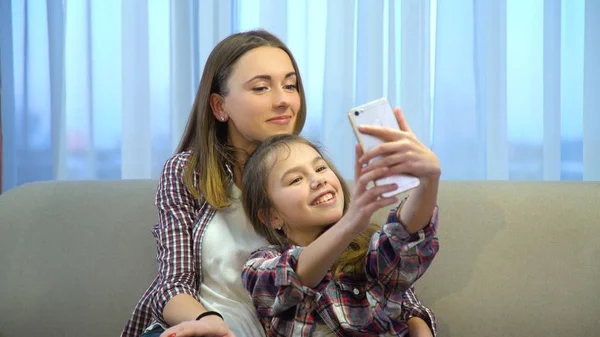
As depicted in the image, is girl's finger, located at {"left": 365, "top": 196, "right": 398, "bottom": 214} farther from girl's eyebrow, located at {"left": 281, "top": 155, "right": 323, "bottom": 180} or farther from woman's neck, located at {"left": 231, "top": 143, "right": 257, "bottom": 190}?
woman's neck, located at {"left": 231, "top": 143, "right": 257, "bottom": 190}

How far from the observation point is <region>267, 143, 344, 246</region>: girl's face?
123 centimetres

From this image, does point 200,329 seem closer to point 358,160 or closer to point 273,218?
point 273,218

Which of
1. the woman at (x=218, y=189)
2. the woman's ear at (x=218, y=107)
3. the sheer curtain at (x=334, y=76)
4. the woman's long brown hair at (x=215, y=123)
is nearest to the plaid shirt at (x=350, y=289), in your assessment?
the woman at (x=218, y=189)

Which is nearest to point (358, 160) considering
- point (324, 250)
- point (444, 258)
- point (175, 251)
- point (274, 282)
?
point (324, 250)

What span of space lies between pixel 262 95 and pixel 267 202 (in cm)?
24

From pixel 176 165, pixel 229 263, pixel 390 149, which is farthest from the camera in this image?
pixel 176 165

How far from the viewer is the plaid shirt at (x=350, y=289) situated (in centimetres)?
112

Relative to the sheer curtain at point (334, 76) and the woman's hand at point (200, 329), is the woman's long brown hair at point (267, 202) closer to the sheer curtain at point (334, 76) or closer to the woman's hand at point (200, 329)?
the woman's hand at point (200, 329)

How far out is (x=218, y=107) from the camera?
4.97 ft

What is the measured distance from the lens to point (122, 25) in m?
2.26

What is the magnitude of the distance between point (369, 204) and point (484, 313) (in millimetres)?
597

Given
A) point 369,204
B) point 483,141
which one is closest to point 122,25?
point 483,141

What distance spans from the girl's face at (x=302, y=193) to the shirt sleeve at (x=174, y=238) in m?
0.19

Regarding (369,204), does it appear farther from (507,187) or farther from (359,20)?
(359,20)
